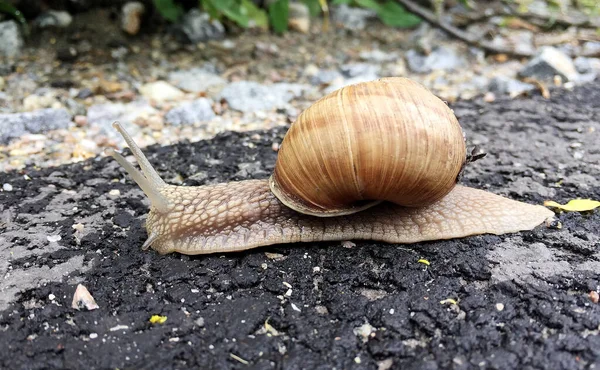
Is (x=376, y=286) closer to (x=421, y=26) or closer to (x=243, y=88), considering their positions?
(x=243, y=88)

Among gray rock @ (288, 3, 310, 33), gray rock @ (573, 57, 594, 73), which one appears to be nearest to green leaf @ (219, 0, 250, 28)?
gray rock @ (288, 3, 310, 33)

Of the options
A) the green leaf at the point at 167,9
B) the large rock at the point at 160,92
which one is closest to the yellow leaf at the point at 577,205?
the large rock at the point at 160,92

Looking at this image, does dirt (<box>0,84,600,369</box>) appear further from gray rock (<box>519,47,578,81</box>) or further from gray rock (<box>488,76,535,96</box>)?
gray rock (<box>519,47,578,81</box>)

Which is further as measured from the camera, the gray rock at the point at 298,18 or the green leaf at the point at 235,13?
the gray rock at the point at 298,18

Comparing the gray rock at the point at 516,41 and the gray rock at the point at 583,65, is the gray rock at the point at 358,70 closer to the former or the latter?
the gray rock at the point at 516,41

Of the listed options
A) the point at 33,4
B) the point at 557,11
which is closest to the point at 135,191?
the point at 33,4

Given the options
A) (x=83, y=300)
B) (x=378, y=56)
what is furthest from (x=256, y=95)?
(x=83, y=300)
